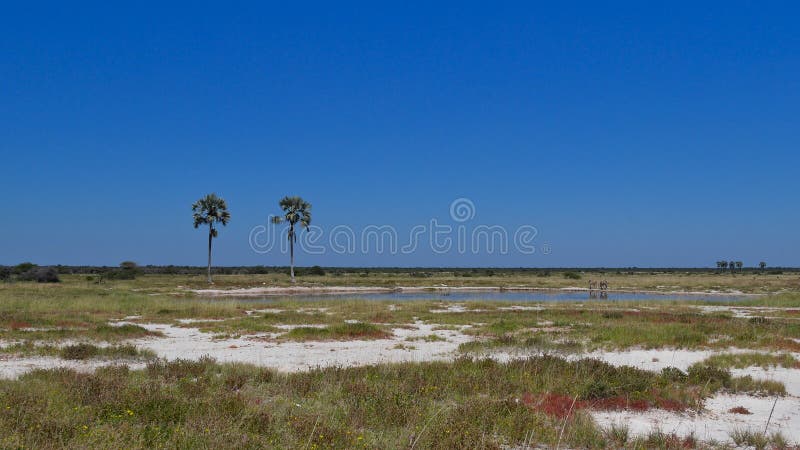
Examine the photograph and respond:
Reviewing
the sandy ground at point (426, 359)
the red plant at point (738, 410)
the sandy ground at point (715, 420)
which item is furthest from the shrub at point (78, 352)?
the red plant at point (738, 410)

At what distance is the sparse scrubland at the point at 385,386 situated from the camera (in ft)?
26.0

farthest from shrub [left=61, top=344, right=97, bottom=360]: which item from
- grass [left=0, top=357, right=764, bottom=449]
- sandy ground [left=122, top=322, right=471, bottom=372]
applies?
grass [left=0, top=357, right=764, bottom=449]

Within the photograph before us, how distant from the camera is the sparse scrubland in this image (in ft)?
26.0

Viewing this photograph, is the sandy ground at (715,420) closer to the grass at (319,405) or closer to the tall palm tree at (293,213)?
the grass at (319,405)

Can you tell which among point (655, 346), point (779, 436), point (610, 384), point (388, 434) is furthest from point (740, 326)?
point (388, 434)

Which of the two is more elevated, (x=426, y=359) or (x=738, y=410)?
(x=738, y=410)

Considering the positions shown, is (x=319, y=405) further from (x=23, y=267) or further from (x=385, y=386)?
(x=23, y=267)

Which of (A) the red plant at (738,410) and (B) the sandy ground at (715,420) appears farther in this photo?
(A) the red plant at (738,410)

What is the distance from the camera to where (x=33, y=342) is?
1781 cm

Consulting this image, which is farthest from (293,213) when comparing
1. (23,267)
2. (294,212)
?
(23,267)

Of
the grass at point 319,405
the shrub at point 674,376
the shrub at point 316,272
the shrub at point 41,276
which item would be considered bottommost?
the shrub at point 316,272

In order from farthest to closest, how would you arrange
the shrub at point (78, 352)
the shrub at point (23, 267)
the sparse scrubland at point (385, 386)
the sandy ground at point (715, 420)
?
the shrub at point (23, 267) < the shrub at point (78, 352) < the sandy ground at point (715, 420) < the sparse scrubland at point (385, 386)

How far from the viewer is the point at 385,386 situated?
11.1 meters

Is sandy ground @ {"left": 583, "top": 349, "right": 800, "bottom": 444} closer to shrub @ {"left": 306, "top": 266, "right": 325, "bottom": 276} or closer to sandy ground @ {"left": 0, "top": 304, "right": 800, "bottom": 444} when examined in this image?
sandy ground @ {"left": 0, "top": 304, "right": 800, "bottom": 444}
